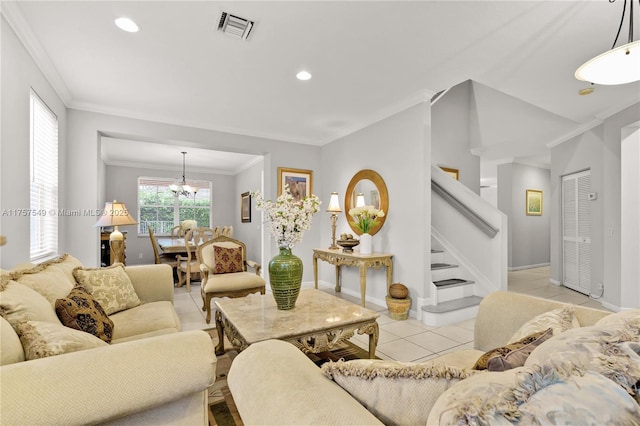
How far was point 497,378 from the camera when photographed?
0.63 m

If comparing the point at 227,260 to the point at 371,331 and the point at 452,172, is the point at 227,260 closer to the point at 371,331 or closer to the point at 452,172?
the point at 371,331

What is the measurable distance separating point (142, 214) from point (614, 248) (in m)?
9.04

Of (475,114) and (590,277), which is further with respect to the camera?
(475,114)

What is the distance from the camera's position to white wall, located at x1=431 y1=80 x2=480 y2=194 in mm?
5034

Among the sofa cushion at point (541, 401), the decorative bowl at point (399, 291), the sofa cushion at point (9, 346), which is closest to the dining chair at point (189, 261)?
the decorative bowl at point (399, 291)

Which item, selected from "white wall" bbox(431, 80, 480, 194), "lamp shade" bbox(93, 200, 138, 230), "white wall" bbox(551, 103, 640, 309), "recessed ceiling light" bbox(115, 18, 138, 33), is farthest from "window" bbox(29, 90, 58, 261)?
"white wall" bbox(551, 103, 640, 309)

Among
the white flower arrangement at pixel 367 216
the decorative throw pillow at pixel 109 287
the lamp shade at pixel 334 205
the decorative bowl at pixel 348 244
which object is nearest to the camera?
the decorative throw pillow at pixel 109 287

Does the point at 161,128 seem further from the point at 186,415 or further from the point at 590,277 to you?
the point at 590,277

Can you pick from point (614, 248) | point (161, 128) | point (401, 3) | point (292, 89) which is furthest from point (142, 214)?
point (614, 248)

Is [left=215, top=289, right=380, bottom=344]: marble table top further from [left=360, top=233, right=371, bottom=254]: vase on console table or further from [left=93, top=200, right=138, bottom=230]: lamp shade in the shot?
[left=93, top=200, right=138, bottom=230]: lamp shade

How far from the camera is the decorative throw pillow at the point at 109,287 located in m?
2.13

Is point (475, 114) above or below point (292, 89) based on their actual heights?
above

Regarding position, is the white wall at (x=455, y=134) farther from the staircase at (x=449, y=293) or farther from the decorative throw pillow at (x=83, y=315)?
the decorative throw pillow at (x=83, y=315)

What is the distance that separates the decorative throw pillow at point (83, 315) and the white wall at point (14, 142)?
78 centimetres
